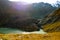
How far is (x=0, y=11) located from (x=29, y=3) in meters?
0.57

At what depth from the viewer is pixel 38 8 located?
9.00ft

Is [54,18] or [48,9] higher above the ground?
[48,9]

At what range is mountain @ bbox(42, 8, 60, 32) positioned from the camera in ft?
8.91

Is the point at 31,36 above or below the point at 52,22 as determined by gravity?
below

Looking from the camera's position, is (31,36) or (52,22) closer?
(31,36)

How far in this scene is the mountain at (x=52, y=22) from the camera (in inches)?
107

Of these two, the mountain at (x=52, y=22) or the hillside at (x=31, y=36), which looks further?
the mountain at (x=52, y=22)

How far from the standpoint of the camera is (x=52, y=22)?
275cm

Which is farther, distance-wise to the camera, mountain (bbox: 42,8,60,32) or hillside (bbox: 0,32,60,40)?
mountain (bbox: 42,8,60,32)

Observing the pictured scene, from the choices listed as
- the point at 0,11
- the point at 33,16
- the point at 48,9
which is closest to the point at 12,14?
the point at 0,11

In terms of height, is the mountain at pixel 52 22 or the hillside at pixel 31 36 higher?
the mountain at pixel 52 22

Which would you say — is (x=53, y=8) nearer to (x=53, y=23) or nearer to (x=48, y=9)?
(x=48, y=9)

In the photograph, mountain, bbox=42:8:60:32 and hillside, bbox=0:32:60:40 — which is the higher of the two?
mountain, bbox=42:8:60:32

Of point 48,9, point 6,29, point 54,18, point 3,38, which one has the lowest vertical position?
point 3,38
